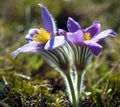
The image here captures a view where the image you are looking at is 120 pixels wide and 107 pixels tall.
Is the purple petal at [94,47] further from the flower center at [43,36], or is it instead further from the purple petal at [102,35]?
the flower center at [43,36]

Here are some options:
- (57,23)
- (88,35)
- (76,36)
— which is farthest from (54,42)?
(57,23)

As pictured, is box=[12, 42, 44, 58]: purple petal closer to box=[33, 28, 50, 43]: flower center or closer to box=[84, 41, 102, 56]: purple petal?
box=[33, 28, 50, 43]: flower center

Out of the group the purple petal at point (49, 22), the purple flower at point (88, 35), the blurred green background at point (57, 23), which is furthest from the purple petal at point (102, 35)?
the blurred green background at point (57, 23)

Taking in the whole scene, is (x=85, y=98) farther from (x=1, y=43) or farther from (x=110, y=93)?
(x=1, y=43)

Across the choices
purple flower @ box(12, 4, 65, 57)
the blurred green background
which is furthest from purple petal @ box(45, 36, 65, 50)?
the blurred green background

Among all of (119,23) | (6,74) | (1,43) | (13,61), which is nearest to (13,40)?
(1,43)

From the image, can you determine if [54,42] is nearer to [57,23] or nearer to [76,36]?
[76,36]

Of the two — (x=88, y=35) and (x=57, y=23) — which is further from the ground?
(x=88, y=35)
